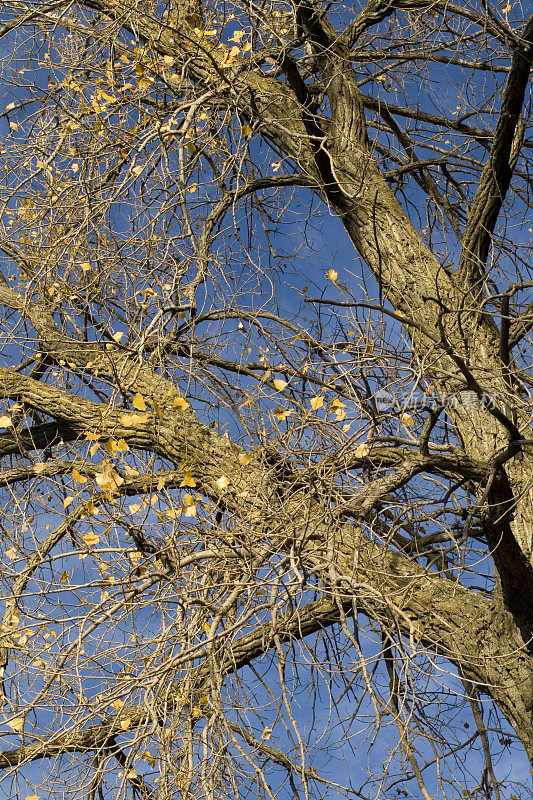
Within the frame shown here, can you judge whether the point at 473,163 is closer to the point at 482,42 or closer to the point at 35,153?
the point at 482,42

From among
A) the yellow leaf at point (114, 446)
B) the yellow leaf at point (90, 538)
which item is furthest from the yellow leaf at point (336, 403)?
the yellow leaf at point (90, 538)

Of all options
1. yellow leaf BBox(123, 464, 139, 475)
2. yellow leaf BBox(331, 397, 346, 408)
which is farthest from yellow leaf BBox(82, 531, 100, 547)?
yellow leaf BBox(331, 397, 346, 408)

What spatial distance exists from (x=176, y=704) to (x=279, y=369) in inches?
70.5

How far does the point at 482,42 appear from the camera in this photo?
5.16 meters

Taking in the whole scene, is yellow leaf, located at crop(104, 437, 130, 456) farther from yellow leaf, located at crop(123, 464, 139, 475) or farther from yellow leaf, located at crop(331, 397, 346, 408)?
yellow leaf, located at crop(331, 397, 346, 408)

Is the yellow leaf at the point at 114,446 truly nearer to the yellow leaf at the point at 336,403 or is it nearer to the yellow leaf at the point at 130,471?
the yellow leaf at the point at 130,471

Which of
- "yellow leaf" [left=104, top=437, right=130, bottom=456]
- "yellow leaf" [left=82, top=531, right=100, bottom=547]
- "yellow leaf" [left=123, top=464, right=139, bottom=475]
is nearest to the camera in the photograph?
"yellow leaf" [left=104, top=437, right=130, bottom=456]

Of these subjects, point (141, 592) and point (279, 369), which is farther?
point (279, 369)

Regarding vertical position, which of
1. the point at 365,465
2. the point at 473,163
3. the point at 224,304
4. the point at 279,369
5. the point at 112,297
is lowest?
the point at 365,465

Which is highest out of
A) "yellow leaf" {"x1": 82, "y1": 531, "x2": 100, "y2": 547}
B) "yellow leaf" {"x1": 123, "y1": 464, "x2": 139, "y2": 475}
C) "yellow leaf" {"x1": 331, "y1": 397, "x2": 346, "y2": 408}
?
"yellow leaf" {"x1": 123, "y1": 464, "x2": 139, "y2": 475}

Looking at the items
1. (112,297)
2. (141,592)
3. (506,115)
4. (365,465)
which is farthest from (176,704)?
(506,115)

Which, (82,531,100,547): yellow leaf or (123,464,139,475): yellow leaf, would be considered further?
(123,464,139,475): yellow leaf

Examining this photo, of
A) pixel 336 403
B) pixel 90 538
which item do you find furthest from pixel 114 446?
pixel 336 403

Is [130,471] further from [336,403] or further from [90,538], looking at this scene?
[336,403]
